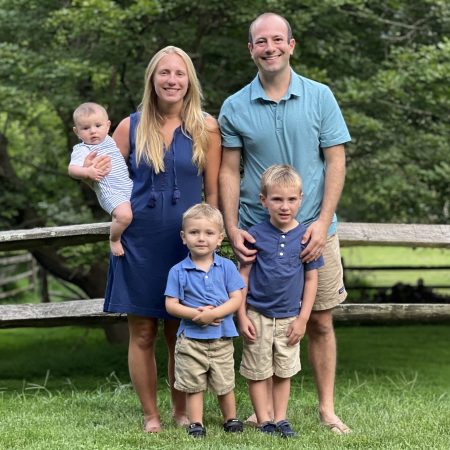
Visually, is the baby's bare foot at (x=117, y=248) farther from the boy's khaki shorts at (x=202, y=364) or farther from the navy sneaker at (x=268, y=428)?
the navy sneaker at (x=268, y=428)

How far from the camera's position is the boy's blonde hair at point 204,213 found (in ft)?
13.4

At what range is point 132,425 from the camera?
4531 millimetres

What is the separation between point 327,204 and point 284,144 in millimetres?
345

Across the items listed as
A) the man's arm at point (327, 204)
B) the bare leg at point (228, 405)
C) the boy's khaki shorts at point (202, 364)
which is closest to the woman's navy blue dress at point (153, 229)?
the boy's khaki shorts at point (202, 364)

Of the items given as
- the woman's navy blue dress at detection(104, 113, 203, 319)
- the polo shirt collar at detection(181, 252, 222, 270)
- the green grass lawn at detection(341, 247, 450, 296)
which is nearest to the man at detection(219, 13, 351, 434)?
the polo shirt collar at detection(181, 252, 222, 270)

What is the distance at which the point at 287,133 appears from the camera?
13.9ft

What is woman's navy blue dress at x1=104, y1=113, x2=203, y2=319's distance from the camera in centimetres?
426

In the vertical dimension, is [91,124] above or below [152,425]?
above

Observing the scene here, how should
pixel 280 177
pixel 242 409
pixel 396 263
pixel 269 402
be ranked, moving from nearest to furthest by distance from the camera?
pixel 280 177, pixel 269 402, pixel 242 409, pixel 396 263

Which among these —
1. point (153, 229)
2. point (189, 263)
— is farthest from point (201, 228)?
point (153, 229)

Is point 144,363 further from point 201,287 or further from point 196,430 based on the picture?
point 201,287

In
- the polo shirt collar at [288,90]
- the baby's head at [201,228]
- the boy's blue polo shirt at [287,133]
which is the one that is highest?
the polo shirt collar at [288,90]

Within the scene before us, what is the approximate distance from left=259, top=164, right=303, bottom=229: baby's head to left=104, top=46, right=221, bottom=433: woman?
343mm

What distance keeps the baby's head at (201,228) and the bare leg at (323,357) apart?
2.26 feet
